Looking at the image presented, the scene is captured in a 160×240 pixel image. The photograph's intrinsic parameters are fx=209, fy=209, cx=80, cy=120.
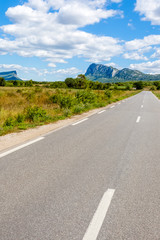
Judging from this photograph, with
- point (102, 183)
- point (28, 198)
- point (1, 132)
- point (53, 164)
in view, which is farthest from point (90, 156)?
point (1, 132)

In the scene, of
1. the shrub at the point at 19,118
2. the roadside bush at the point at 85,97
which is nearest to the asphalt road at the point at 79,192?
the shrub at the point at 19,118

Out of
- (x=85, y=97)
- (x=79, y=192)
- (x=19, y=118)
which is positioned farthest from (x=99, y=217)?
(x=85, y=97)

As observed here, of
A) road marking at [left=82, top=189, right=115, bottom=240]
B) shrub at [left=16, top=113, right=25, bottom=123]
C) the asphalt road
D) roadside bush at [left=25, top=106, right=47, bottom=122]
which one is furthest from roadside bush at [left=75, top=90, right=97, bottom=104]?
road marking at [left=82, top=189, right=115, bottom=240]

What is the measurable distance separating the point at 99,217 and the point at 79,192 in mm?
709

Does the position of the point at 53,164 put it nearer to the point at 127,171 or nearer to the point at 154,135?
the point at 127,171

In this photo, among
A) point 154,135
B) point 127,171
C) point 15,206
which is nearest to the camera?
point 15,206

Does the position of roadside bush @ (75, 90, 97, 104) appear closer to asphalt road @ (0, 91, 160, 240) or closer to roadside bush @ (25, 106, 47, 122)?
→ roadside bush @ (25, 106, 47, 122)

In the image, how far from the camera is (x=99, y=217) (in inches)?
110

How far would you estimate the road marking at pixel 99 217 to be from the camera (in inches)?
97.0

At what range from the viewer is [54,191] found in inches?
136

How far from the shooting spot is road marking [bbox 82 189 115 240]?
8.09 ft

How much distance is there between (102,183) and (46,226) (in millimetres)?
1508

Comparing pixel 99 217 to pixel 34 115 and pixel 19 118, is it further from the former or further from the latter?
pixel 34 115

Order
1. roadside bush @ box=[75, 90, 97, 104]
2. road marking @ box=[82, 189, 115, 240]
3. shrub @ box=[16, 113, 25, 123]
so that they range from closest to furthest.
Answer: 1. road marking @ box=[82, 189, 115, 240]
2. shrub @ box=[16, 113, 25, 123]
3. roadside bush @ box=[75, 90, 97, 104]
